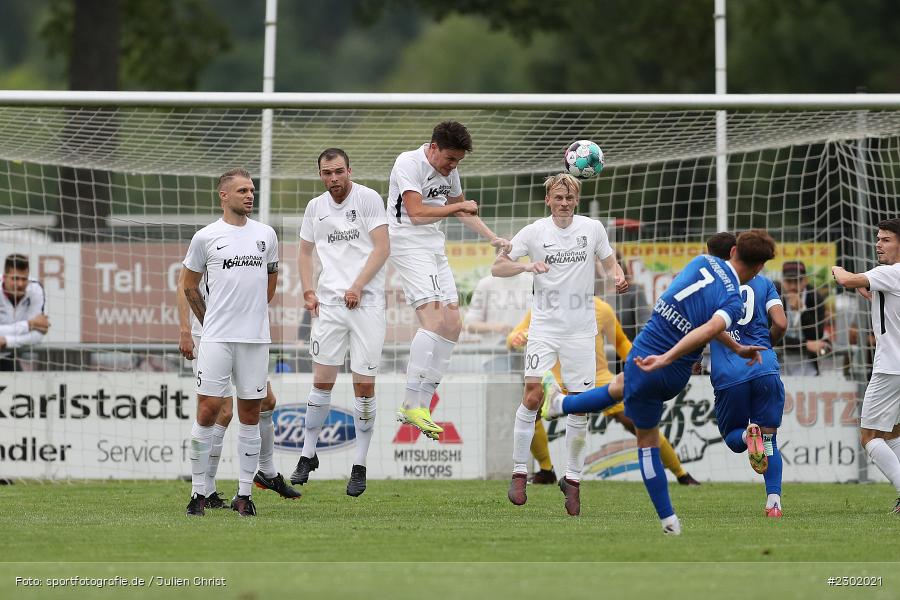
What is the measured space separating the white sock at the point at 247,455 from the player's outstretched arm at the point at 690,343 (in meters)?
3.28

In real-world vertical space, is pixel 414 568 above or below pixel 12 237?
below

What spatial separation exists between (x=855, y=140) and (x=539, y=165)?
3.40 m

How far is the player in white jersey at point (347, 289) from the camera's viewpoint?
11219mm

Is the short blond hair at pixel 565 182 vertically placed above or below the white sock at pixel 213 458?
above

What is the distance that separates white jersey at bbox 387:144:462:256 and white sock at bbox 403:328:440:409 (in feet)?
2.29

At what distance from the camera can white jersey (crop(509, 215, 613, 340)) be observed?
11477mm

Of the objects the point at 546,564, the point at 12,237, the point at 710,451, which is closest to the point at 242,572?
the point at 546,564

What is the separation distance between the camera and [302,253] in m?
11.6

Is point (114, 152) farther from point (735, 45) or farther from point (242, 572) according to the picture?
point (735, 45)

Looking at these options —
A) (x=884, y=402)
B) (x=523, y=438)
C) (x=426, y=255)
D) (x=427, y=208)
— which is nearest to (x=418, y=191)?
(x=427, y=208)

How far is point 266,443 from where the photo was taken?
1166cm

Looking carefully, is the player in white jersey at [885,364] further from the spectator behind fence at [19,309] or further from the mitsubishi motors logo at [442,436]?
the spectator behind fence at [19,309]

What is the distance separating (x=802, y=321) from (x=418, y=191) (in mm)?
5833

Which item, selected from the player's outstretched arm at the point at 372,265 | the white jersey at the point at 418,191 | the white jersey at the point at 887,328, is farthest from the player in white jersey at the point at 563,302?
the white jersey at the point at 887,328
